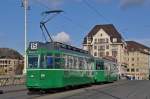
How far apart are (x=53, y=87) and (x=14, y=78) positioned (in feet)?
49.0

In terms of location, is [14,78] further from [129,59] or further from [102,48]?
[129,59]

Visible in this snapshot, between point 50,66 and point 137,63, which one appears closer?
point 50,66

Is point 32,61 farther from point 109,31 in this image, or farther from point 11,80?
point 109,31

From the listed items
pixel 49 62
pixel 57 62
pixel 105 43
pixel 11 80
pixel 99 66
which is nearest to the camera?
pixel 49 62

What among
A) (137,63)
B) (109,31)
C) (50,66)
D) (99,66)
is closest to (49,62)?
(50,66)

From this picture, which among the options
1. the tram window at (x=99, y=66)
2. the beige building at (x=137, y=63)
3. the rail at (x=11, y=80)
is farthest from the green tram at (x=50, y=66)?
the beige building at (x=137, y=63)

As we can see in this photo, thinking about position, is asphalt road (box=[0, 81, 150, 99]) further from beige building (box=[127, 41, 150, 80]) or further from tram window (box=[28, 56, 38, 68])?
beige building (box=[127, 41, 150, 80])

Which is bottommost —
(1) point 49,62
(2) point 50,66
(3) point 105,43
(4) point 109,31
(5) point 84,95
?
(5) point 84,95

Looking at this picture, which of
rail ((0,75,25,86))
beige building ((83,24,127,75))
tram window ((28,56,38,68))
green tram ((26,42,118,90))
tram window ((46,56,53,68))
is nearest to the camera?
green tram ((26,42,118,90))

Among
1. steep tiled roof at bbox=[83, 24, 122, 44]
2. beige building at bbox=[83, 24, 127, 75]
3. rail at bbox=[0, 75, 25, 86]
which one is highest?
steep tiled roof at bbox=[83, 24, 122, 44]

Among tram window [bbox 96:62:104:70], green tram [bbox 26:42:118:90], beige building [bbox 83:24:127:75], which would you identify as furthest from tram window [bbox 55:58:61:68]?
beige building [bbox 83:24:127:75]

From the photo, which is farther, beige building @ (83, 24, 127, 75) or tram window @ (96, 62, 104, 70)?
beige building @ (83, 24, 127, 75)

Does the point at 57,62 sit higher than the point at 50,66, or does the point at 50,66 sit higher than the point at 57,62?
the point at 57,62

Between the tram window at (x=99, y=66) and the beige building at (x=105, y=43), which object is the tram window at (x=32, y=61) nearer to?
the tram window at (x=99, y=66)
